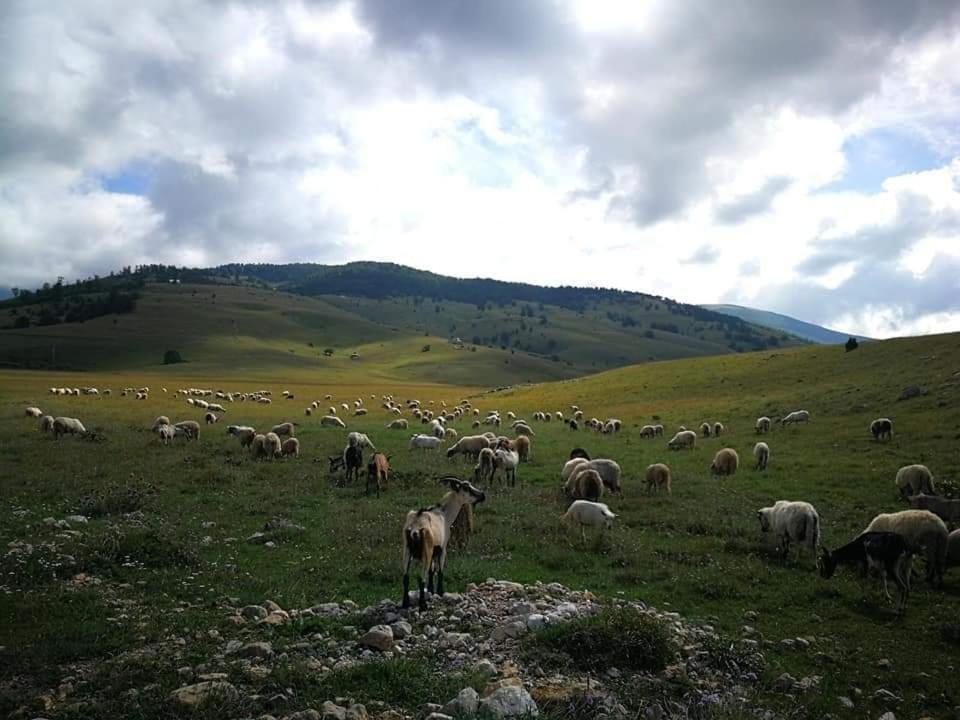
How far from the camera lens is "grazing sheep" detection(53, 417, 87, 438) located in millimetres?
32250

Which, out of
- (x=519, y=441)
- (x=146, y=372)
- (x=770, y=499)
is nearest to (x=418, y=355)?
(x=146, y=372)

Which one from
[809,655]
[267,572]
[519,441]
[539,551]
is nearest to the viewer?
[809,655]

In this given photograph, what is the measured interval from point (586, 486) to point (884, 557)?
9.49 m

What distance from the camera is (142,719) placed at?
6512 mm

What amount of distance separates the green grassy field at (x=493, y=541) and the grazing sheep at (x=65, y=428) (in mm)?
904

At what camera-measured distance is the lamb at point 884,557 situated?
38.6ft

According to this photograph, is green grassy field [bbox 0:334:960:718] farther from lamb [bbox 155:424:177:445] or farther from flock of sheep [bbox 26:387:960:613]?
lamb [bbox 155:424:177:445]

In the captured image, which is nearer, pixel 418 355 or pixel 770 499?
pixel 770 499

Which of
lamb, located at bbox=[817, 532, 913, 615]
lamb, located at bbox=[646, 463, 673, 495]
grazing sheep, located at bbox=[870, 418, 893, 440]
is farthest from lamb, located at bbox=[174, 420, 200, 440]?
grazing sheep, located at bbox=[870, 418, 893, 440]

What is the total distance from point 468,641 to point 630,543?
7.60m

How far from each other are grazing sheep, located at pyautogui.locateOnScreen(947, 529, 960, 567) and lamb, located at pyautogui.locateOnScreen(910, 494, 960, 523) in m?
4.55

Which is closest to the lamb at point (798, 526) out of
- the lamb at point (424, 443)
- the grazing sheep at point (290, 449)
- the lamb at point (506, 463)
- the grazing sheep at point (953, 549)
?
the grazing sheep at point (953, 549)

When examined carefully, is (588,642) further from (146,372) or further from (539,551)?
(146,372)

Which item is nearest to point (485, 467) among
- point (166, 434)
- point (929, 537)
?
point (929, 537)
